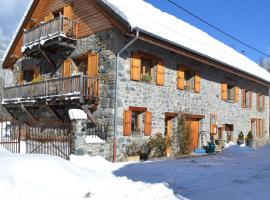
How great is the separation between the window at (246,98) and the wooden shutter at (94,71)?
1275 centimetres

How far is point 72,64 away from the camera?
1744cm

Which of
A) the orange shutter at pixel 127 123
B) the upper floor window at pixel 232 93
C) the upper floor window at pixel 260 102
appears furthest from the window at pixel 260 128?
the orange shutter at pixel 127 123

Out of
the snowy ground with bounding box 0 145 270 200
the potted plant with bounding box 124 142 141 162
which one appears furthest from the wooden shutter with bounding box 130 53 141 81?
the snowy ground with bounding box 0 145 270 200

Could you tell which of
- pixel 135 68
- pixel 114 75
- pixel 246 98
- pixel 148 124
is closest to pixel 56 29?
pixel 114 75

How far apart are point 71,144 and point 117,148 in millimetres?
2361

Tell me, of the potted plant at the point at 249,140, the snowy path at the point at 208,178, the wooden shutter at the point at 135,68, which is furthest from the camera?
the potted plant at the point at 249,140

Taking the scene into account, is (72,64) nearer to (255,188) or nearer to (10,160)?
(10,160)

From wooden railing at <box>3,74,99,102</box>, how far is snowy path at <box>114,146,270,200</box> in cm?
398

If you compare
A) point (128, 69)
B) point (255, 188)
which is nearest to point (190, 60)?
point (128, 69)

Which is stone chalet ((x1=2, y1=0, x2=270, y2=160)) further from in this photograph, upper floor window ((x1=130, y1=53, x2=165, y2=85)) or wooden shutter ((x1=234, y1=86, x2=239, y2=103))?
wooden shutter ((x1=234, y1=86, x2=239, y2=103))

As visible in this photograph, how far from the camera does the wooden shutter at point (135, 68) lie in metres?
15.2

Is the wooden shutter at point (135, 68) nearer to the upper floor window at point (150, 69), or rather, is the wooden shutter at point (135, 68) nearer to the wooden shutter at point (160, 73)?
the upper floor window at point (150, 69)

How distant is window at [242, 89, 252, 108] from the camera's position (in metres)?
24.6

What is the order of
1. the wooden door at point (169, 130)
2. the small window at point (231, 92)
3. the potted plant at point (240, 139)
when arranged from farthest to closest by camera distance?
the small window at point (231, 92)
the potted plant at point (240, 139)
the wooden door at point (169, 130)
